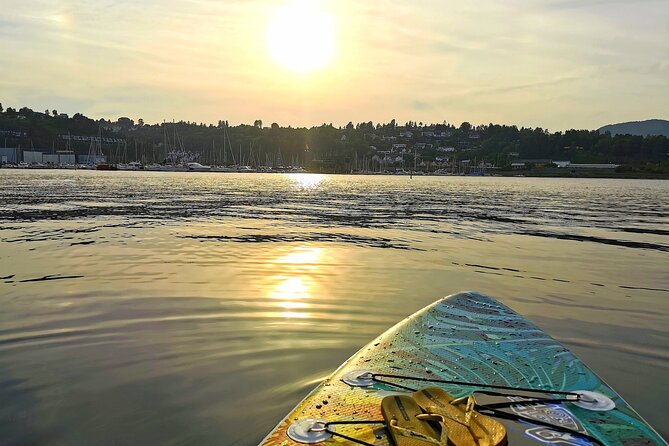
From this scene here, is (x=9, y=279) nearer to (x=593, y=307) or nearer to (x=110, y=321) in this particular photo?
(x=110, y=321)

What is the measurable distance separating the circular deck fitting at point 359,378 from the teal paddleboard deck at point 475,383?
0.01 metres

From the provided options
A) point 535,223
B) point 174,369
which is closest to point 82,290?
point 174,369

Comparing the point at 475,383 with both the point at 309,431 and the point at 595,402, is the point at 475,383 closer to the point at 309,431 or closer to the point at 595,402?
the point at 595,402

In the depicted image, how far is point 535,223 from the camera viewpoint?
29750 millimetres

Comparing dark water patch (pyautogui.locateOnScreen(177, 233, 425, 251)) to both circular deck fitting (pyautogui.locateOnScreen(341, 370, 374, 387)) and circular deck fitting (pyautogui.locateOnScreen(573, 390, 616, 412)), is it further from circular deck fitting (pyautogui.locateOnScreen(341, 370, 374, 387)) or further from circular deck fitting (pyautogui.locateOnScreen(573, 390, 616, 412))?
circular deck fitting (pyautogui.locateOnScreen(573, 390, 616, 412))

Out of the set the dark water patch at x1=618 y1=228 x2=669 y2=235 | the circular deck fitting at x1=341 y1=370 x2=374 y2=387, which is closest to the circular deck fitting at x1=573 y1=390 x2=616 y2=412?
the circular deck fitting at x1=341 y1=370 x2=374 y2=387

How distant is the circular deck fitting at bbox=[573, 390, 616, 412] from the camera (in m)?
5.16

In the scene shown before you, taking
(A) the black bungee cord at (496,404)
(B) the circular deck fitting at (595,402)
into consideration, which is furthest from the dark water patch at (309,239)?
(B) the circular deck fitting at (595,402)

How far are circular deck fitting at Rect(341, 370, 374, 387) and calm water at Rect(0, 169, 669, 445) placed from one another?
1012mm

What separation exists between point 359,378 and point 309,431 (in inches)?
54.1

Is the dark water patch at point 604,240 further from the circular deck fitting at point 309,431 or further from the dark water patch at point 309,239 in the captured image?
the circular deck fitting at point 309,431

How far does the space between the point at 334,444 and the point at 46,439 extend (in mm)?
3281

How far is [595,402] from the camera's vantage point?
527 centimetres

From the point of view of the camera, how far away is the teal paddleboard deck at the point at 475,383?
4.61 meters
